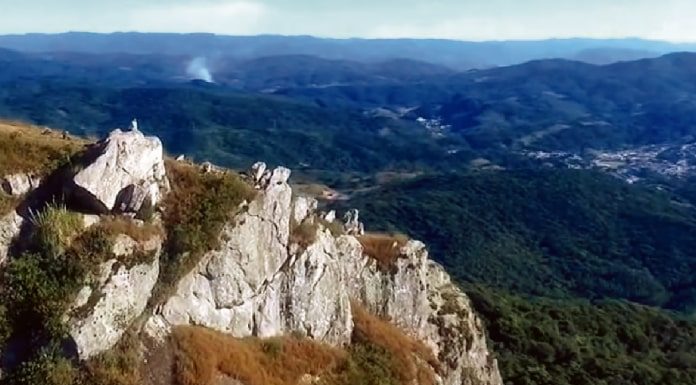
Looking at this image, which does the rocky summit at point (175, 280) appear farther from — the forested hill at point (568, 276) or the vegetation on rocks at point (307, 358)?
the forested hill at point (568, 276)

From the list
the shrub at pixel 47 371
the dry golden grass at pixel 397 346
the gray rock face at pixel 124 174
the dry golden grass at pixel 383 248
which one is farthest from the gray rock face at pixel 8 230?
the dry golden grass at pixel 383 248

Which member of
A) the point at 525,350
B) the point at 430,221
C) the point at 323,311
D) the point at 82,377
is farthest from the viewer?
the point at 430,221

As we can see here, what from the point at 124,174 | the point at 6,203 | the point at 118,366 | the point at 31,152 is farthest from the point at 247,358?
the point at 31,152

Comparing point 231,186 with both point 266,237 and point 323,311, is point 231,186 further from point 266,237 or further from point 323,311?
point 323,311

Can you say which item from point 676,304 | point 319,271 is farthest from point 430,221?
point 319,271

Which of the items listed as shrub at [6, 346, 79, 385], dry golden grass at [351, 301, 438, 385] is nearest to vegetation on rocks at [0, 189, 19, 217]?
shrub at [6, 346, 79, 385]

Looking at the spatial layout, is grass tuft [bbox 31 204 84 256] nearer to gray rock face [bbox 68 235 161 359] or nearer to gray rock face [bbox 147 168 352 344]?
gray rock face [bbox 68 235 161 359]
